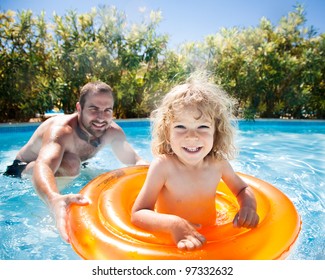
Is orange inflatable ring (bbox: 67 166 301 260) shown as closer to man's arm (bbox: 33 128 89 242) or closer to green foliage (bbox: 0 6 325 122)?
man's arm (bbox: 33 128 89 242)

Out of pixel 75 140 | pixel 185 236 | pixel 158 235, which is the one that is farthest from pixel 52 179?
pixel 185 236

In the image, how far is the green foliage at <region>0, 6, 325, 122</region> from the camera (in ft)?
27.6

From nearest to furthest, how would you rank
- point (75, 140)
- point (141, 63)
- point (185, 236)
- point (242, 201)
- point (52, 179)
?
point (185, 236) < point (242, 201) < point (52, 179) < point (75, 140) < point (141, 63)

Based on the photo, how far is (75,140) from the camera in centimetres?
292

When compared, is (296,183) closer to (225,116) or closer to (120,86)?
(225,116)

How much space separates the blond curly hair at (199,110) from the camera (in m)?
1.58

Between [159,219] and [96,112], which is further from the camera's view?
[96,112]

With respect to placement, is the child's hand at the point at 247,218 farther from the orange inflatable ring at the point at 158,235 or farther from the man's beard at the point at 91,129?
the man's beard at the point at 91,129

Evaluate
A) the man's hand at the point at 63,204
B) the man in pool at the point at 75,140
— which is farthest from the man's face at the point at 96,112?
the man's hand at the point at 63,204

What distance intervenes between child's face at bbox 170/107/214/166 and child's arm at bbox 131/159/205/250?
14 centimetres

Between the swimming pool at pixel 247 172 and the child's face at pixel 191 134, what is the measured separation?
817 mm

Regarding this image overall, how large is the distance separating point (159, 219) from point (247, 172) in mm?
3160

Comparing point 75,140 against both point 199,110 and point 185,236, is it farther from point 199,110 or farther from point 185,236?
point 185,236
